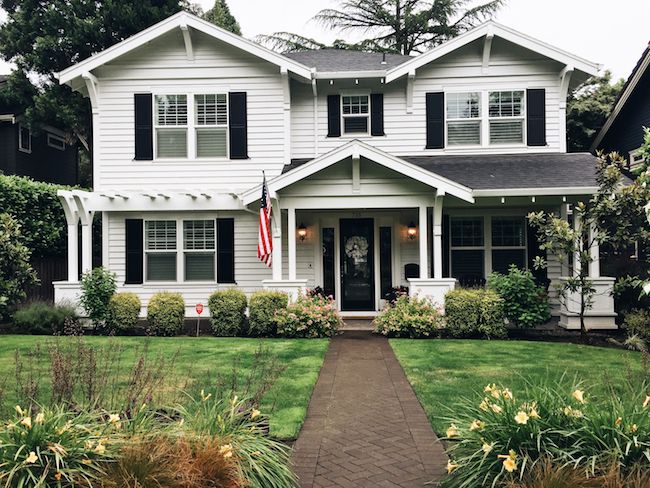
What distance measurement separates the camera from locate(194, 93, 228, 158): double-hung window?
13.3 meters

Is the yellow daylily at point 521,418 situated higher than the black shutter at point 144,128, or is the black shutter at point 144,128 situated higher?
the black shutter at point 144,128

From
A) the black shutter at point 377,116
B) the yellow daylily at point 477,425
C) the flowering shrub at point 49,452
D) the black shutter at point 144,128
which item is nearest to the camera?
the flowering shrub at point 49,452

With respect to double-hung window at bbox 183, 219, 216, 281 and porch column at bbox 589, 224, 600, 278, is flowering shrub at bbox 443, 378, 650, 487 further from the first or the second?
double-hung window at bbox 183, 219, 216, 281

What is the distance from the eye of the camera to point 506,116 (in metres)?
13.6

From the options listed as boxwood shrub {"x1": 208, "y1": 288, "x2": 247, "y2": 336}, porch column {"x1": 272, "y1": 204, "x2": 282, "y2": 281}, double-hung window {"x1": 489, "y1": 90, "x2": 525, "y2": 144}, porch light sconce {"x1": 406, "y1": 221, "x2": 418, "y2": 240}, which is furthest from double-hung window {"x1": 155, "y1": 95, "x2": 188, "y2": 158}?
double-hung window {"x1": 489, "y1": 90, "x2": 525, "y2": 144}

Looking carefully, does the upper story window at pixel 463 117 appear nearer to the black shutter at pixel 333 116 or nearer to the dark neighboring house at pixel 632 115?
the black shutter at pixel 333 116

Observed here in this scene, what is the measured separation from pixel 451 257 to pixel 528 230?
2.01 metres

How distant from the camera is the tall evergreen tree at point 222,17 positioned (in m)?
28.0

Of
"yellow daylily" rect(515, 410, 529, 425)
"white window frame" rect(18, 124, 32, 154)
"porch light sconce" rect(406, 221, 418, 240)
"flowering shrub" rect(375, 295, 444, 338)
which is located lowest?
"flowering shrub" rect(375, 295, 444, 338)

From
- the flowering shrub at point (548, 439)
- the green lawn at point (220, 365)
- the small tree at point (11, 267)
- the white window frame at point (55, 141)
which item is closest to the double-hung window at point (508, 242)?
the green lawn at point (220, 365)

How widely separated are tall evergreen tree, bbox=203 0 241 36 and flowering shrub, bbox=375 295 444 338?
22.0m

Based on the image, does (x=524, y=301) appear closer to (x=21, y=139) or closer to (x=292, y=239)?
(x=292, y=239)

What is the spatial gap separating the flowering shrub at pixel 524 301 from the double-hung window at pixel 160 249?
26.1 feet

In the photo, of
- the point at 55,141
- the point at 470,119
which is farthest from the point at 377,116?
the point at 55,141
